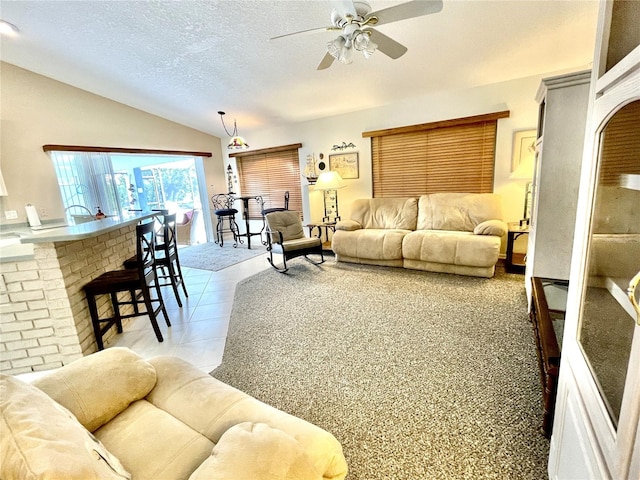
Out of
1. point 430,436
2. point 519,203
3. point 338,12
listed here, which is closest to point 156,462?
point 430,436

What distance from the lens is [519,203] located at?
3.93 metres

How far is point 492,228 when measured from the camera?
11.3 ft

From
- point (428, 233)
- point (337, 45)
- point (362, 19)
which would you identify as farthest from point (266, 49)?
point (428, 233)

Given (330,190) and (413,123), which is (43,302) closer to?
(330,190)

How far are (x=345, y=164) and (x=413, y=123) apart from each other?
1.32 meters

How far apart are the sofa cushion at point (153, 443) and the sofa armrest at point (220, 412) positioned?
32 mm

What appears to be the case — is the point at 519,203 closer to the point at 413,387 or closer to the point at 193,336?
the point at 413,387

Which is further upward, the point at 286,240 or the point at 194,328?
the point at 286,240

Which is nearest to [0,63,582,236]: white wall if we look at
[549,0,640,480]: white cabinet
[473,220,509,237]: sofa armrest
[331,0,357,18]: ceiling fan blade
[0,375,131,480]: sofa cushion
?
[473,220,509,237]: sofa armrest

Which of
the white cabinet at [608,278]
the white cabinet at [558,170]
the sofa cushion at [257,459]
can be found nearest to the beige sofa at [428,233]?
the white cabinet at [558,170]

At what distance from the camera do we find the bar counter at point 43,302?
1998 mm

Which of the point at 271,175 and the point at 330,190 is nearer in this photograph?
the point at 330,190

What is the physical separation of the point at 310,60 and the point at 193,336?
10.6 ft

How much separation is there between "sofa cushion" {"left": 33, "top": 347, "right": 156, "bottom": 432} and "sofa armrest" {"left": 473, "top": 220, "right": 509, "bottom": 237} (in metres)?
3.58
